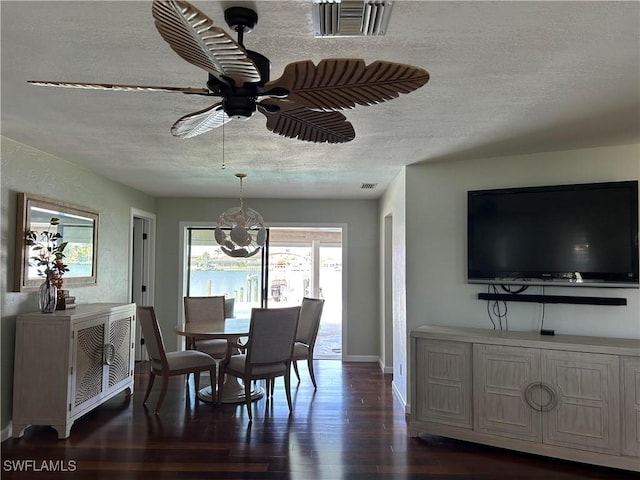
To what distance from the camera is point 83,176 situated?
14.3ft

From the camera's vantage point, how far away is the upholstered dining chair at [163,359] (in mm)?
3951

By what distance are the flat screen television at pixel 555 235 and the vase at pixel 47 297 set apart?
3477mm

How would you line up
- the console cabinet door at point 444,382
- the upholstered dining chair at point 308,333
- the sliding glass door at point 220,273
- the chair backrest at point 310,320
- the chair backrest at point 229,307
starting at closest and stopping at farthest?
the console cabinet door at point 444,382 → the upholstered dining chair at point 308,333 → the chair backrest at point 310,320 → the chair backrest at point 229,307 → the sliding glass door at point 220,273

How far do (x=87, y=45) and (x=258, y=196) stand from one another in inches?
170

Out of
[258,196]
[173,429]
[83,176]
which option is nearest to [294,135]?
[173,429]

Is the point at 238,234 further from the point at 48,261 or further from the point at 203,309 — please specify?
the point at 48,261

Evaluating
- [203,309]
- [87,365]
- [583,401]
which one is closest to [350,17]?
[583,401]

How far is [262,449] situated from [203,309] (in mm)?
2473

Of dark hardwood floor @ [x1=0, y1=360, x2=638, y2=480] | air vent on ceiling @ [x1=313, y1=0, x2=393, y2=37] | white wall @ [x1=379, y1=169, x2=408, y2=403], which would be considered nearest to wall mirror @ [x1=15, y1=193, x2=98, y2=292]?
dark hardwood floor @ [x1=0, y1=360, x2=638, y2=480]

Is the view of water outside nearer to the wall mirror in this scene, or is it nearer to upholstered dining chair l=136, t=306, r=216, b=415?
the wall mirror

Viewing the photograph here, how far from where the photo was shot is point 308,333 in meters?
5.12

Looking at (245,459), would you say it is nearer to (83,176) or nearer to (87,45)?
(87,45)

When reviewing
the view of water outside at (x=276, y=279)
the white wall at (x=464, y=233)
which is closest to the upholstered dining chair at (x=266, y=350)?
the white wall at (x=464, y=233)

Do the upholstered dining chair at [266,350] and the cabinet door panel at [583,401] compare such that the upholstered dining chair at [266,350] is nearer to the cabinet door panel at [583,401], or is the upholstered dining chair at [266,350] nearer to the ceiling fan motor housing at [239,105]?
the cabinet door panel at [583,401]
